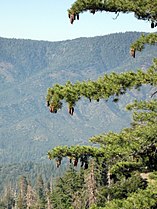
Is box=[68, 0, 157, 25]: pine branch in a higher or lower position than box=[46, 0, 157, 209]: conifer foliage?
higher

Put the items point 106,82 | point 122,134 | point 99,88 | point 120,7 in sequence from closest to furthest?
1. point 99,88
2. point 106,82
3. point 120,7
4. point 122,134

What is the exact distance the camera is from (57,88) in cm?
1232

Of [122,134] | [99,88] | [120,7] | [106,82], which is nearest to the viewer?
[99,88]

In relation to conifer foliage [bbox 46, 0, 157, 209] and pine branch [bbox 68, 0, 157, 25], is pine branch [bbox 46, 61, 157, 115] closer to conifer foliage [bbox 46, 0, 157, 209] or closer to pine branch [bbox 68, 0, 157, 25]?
conifer foliage [bbox 46, 0, 157, 209]

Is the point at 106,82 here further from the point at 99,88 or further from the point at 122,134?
the point at 122,134

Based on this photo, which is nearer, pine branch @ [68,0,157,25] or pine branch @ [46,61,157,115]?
pine branch @ [46,61,157,115]

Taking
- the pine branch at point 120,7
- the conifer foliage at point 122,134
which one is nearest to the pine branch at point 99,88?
the conifer foliage at point 122,134

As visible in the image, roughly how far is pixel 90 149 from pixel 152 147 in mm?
1868

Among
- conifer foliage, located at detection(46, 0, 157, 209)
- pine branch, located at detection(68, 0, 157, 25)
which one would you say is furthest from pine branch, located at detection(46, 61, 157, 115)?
pine branch, located at detection(68, 0, 157, 25)

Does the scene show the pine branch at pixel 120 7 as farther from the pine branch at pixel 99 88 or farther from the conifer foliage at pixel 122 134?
the pine branch at pixel 99 88

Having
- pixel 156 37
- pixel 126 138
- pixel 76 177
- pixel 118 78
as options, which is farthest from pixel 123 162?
pixel 76 177

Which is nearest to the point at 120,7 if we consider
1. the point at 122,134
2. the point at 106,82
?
the point at 106,82

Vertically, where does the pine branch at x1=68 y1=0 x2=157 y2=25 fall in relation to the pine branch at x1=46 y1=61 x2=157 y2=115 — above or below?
above

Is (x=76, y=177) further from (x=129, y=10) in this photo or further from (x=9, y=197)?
(x=9, y=197)
